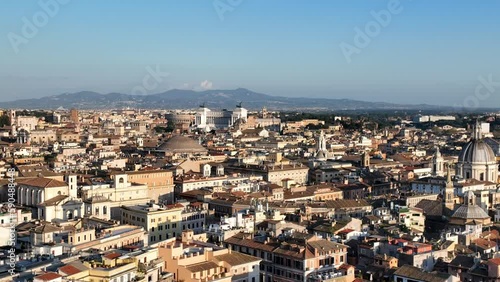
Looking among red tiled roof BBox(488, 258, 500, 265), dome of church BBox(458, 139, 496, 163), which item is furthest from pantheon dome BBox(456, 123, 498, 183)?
red tiled roof BBox(488, 258, 500, 265)

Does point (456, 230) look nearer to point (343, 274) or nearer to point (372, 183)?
point (343, 274)

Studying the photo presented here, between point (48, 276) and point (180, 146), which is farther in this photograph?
point (180, 146)

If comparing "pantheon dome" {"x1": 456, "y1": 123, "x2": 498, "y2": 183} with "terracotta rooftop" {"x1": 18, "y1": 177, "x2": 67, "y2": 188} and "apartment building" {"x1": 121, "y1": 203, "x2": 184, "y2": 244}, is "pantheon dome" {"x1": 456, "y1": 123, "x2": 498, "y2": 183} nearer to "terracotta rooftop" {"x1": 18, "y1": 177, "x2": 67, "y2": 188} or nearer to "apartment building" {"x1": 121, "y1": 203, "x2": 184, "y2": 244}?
"apartment building" {"x1": 121, "y1": 203, "x2": 184, "y2": 244}

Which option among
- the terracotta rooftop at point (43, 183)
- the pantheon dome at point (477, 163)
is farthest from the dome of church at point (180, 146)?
the terracotta rooftop at point (43, 183)

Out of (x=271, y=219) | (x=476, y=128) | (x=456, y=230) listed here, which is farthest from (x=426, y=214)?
(x=476, y=128)

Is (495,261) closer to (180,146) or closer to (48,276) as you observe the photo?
(48,276)

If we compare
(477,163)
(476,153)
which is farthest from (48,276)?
(476,153)

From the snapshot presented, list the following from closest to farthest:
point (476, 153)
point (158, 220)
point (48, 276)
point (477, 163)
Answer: point (48, 276)
point (158, 220)
point (477, 163)
point (476, 153)

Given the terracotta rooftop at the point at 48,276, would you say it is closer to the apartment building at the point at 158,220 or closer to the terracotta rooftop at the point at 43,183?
the apartment building at the point at 158,220
